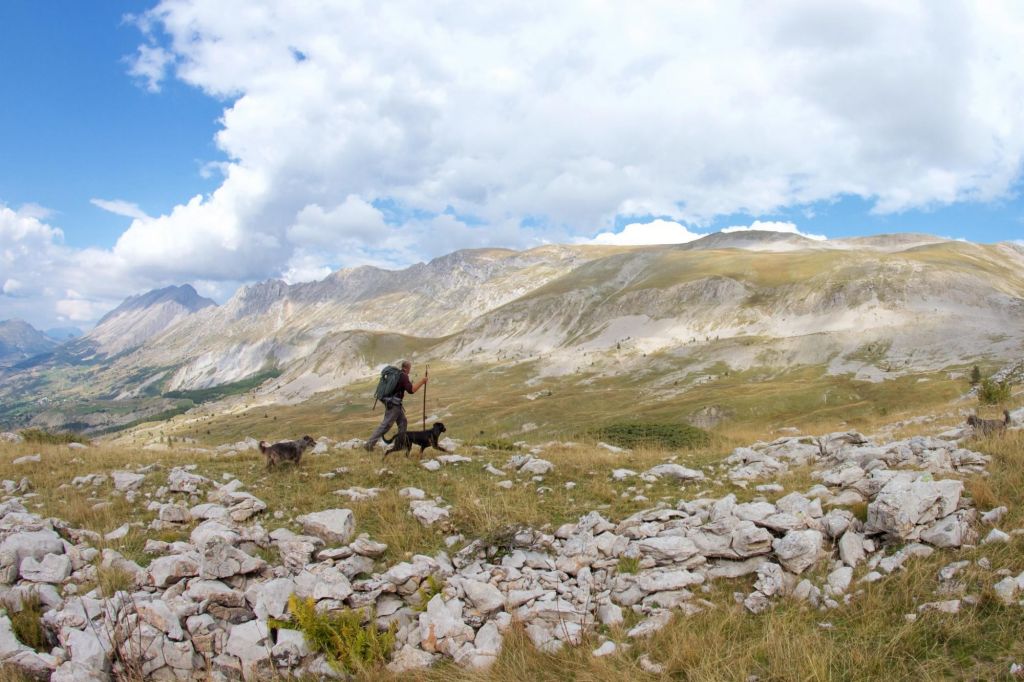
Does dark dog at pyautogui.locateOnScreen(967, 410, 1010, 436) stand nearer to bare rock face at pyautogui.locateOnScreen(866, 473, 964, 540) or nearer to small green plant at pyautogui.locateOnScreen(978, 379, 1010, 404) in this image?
bare rock face at pyautogui.locateOnScreen(866, 473, 964, 540)

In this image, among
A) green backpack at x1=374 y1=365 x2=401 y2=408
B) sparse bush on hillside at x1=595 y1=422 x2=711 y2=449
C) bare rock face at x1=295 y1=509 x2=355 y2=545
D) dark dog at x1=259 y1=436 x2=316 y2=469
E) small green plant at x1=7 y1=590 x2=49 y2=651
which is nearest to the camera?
small green plant at x1=7 y1=590 x2=49 y2=651

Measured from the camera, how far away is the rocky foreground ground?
6070 mm

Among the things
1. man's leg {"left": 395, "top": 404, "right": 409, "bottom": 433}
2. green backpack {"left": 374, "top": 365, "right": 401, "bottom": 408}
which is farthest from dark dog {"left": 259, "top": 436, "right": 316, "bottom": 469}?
man's leg {"left": 395, "top": 404, "right": 409, "bottom": 433}

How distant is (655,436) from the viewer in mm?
37344

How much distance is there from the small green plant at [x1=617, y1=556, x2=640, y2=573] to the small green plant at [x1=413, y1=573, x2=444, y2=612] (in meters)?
2.57

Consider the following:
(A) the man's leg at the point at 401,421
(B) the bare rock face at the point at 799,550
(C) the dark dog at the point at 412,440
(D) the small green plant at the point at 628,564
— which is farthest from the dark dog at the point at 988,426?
(A) the man's leg at the point at 401,421

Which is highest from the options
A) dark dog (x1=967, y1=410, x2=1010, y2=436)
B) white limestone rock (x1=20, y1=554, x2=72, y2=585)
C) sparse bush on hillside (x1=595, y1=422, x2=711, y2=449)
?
dark dog (x1=967, y1=410, x2=1010, y2=436)

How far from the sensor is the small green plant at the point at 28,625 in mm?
6230

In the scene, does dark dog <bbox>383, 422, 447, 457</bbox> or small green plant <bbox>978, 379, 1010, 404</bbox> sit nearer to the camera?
dark dog <bbox>383, 422, 447, 457</bbox>

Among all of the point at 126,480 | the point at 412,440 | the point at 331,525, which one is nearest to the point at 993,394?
the point at 412,440

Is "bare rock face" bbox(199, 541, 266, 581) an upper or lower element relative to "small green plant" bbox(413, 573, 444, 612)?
upper

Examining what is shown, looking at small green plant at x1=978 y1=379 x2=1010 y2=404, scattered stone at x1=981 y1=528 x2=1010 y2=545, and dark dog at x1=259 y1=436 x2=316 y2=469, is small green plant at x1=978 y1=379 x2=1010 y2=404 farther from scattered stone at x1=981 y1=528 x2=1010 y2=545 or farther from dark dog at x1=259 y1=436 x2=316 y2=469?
dark dog at x1=259 y1=436 x2=316 y2=469

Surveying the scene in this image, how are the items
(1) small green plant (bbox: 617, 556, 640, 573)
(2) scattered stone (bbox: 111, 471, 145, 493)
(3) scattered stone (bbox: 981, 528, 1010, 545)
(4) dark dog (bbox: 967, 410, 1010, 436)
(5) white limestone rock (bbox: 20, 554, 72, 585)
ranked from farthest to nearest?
(4) dark dog (bbox: 967, 410, 1010, 436), (2) scattered stone (bbox: 111, 471, 145, 493), (1) small green plant (bbox: 617, 556, 640, 573), (5) white limestone rock (bbox: 20, 554, 72, 585), (3) scattered stone (bbox: 981, 528, 1010, 545)

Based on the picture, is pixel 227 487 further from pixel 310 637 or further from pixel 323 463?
pixel 310 637
